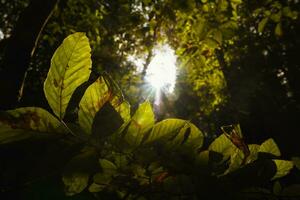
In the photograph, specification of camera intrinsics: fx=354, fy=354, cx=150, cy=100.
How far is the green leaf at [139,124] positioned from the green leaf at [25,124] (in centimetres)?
12

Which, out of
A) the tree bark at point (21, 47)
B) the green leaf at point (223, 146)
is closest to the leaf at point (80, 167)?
the green leaf at point (223, 146)

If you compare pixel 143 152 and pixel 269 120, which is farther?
pixel 269 120

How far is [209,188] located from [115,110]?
21cm

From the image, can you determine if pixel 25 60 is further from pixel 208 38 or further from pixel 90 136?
pixel 90 136

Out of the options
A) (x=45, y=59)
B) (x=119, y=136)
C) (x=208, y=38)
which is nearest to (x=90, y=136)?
(x=119, y=136)

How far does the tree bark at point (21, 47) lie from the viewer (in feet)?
8.34

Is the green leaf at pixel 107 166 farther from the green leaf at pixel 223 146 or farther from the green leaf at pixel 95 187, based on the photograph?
the green leaf at pixel 223 146

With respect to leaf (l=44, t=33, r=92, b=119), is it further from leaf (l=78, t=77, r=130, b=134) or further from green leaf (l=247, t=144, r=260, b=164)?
green leaf (l=247, t=144, r=260, b=164)

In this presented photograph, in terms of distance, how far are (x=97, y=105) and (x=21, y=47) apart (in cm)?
223

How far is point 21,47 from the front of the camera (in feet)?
8.59

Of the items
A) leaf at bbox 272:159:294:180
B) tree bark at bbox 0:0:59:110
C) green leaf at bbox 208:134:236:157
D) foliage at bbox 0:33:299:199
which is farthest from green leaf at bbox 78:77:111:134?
tree bark at bbox 0:0:59:110

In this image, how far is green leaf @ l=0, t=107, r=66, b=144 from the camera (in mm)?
573

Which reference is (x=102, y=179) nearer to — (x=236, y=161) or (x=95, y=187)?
(x=95, y=187)

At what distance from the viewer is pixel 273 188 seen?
713 millimetres
